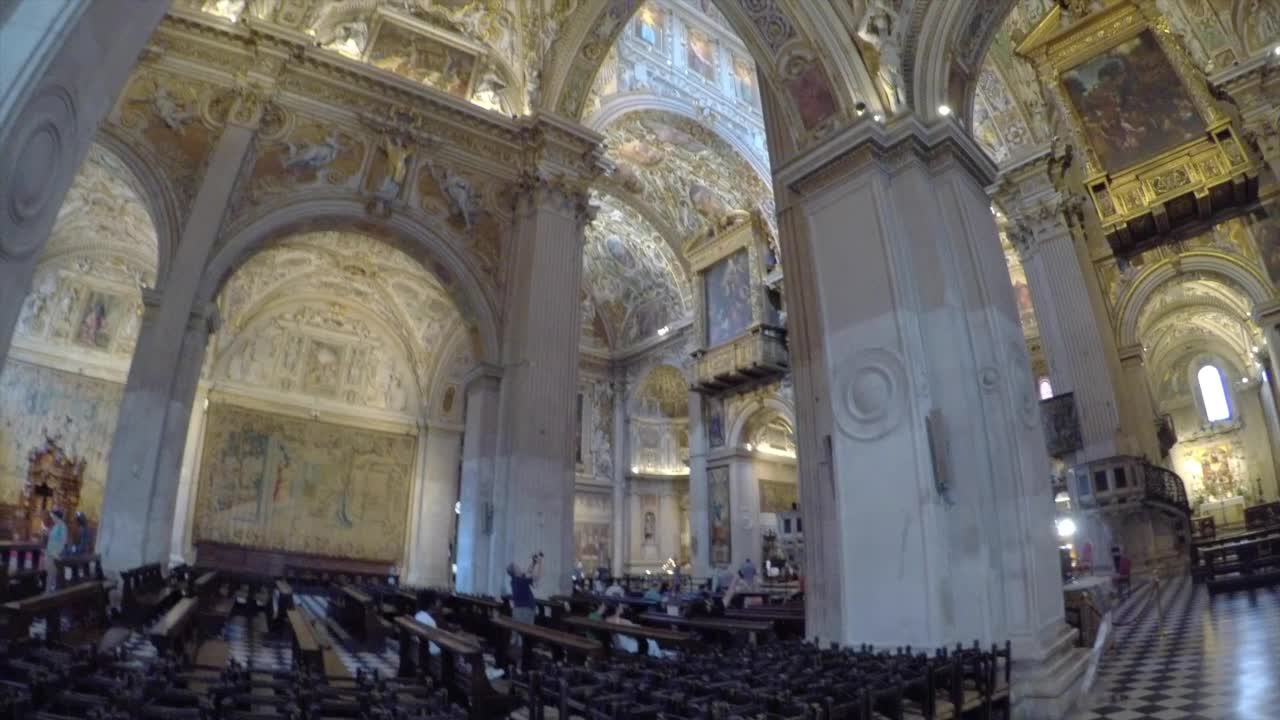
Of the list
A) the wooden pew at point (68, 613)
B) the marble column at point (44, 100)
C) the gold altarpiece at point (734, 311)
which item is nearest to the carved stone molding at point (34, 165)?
the marble column at point (44, 100)

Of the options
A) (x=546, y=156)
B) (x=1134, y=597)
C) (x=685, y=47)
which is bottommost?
(x=1134, y=597)

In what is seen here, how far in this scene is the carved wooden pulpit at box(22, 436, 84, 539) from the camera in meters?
14.7

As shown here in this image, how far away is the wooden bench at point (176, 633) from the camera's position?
13.7ft

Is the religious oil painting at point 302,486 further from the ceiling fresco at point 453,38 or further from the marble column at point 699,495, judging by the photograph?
the ceiling fresco at point 453,38

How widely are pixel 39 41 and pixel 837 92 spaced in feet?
22.3

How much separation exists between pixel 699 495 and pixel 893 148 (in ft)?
49.3

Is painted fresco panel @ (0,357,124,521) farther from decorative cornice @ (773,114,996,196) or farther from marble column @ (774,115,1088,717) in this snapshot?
decorative cornice @ (773,114,996,196)

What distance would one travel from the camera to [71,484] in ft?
50.3

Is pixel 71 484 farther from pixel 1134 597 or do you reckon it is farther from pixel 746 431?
pixel 1134 597

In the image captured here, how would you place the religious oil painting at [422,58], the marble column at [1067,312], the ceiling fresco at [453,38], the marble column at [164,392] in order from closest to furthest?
the marble column at [164,392] < the ceiling fresco at [453,38] < the religious oil painting at [422,58] < the marble column at [1067,312]

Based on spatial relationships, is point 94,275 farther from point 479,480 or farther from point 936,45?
point 936,45

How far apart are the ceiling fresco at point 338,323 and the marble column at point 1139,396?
16115 millimetres

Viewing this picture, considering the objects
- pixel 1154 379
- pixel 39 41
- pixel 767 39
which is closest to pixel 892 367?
pixel 767 39

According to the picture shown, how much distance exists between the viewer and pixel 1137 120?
50.8ft
